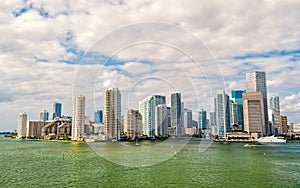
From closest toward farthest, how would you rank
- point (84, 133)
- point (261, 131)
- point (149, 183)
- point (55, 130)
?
1. point (149, 183)
2. point (84, 133)
3. point (261, 131)
4. point (55, 130)

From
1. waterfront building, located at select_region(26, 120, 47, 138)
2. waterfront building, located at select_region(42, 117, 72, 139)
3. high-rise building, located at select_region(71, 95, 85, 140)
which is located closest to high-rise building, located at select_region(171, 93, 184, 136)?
high-rise building, located at select_region(71, 95, 85, 140)

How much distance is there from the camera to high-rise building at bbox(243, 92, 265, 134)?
388 ft

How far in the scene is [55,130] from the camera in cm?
14238

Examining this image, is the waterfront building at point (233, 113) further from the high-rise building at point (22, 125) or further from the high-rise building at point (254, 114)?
the high-rise building at point (22, 125)

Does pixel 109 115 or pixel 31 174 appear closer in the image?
pixel 31 174

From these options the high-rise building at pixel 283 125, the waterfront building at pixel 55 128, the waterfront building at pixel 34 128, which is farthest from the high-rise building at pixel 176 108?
the waterfront building at pixel 34 128

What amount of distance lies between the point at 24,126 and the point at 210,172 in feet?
475

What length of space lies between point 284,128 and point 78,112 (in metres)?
108

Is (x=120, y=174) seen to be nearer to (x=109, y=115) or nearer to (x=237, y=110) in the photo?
(x=109, y=115)

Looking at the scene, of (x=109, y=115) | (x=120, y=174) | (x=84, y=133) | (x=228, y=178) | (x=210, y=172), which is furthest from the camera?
(x=84, y=133)

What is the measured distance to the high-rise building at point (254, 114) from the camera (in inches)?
4651

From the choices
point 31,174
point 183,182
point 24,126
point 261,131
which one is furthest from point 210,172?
point 24,126

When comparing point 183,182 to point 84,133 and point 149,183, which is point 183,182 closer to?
point 149,183

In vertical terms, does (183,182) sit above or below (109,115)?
below
